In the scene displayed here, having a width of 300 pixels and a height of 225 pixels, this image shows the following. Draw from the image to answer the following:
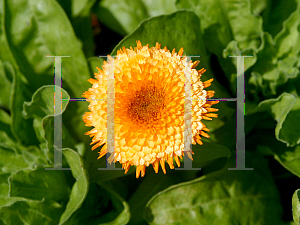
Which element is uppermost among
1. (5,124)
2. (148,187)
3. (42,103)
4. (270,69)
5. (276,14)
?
(276,14)

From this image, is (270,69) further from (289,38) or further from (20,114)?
(20,114)

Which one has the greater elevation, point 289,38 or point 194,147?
point 289,38

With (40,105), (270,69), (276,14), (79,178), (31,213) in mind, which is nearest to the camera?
(79,178)

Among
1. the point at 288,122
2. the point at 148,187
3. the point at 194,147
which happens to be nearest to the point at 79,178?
the point at 148,187

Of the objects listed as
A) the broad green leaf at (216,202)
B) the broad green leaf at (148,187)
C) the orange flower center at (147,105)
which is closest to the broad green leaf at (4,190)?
the broad green leaf at (148,187)

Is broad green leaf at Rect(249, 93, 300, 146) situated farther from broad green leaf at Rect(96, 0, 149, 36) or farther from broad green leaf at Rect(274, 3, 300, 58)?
broad green leaf at Rect(96, 0, 149, 36)

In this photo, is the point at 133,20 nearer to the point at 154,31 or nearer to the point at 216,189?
the point at 154,31

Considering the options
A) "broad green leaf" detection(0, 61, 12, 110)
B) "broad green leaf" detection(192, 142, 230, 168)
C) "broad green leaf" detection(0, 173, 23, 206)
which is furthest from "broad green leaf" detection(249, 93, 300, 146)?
"broad green leaf" detection(0, 61, 12, 110)
